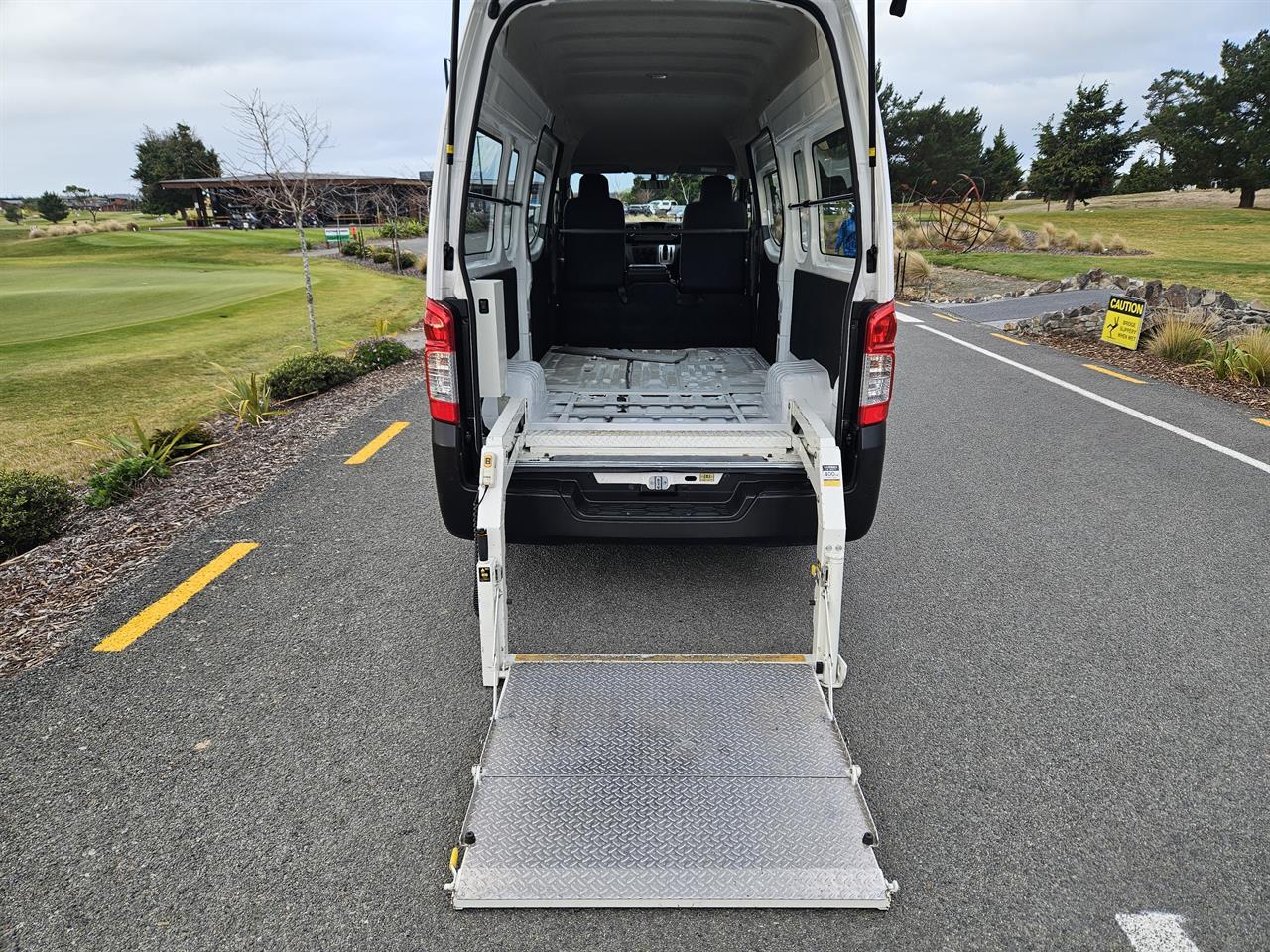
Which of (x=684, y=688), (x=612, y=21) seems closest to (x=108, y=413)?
(x=612, y=21)

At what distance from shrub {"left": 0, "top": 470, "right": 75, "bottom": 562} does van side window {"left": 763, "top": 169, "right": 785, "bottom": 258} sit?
4998 mm

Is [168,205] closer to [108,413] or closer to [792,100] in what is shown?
[108,413]

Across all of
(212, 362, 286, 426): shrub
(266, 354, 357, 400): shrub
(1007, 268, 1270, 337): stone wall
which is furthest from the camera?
(1007, 268, 1270, 337): stone wall

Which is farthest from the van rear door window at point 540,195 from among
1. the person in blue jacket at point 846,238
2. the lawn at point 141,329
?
the lawn at point 141,329

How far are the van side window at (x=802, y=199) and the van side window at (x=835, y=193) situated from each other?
0.30m

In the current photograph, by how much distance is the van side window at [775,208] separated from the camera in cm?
555

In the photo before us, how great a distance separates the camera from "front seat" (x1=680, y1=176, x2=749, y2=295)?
20.6 ft

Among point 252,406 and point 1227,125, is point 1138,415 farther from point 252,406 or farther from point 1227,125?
point 1227,125

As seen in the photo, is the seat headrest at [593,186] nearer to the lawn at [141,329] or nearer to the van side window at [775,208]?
the van side window at [775,208]

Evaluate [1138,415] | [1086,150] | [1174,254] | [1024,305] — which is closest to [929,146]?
[1086,150]

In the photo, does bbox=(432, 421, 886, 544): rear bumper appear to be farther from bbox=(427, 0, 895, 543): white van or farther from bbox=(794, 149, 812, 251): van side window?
bbox=(794, 149, 812, 251): van side window

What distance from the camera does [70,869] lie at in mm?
2379

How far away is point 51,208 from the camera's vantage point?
50.3 meters

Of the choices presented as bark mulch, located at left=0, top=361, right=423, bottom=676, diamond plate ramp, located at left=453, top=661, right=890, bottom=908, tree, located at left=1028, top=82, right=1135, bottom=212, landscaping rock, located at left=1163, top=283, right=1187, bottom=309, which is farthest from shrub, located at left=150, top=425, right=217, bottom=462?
tree, located at left=1028, top=82, right=1135, bottom=212
